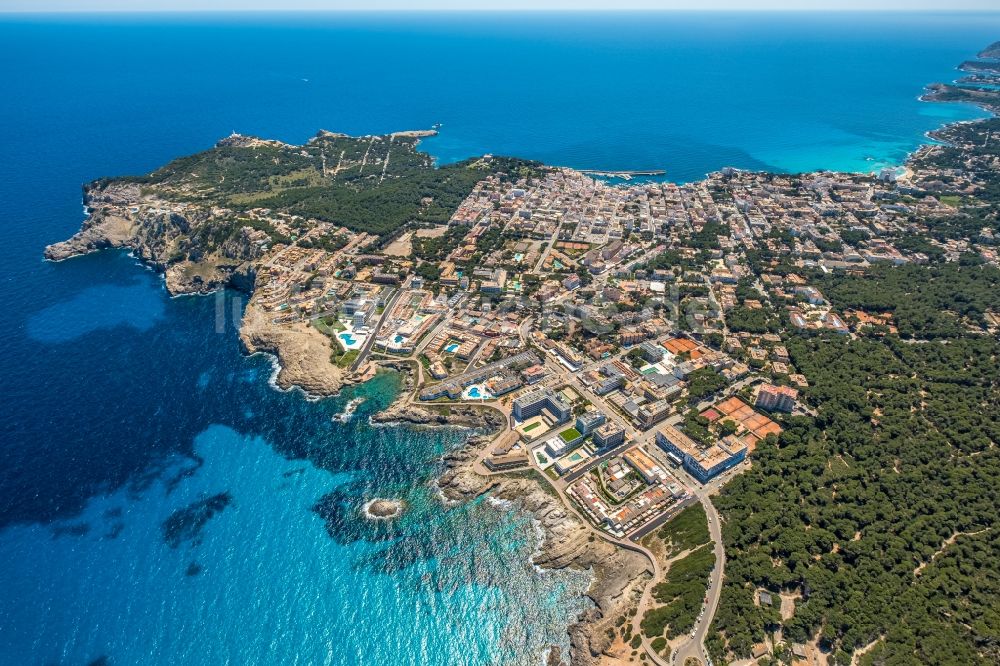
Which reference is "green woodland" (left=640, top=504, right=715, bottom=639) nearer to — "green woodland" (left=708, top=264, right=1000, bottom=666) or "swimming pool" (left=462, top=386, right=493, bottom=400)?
"green woodland" (left=708, top=264, right=1000, bottom=666)

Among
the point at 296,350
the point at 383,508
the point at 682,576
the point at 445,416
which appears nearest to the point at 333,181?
the point at 296,350

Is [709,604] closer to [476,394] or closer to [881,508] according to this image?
[881,508]

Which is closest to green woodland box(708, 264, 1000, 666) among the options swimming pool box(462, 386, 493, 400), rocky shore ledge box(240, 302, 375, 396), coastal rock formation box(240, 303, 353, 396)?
swimming pool box(462, 386, 493, 400)

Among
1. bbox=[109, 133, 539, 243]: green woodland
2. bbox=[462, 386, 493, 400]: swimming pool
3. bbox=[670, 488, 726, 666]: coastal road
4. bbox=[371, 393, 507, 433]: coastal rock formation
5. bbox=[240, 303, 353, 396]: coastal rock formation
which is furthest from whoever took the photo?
bbox=[109, 133, 539, 243]: green woodland

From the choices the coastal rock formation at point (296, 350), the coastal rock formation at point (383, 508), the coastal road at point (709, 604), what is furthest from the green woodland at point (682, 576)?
the coastal rock formation at point (296, 350)

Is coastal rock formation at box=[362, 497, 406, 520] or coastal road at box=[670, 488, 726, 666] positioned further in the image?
coastal rock formation at box=[362, 497, 406, 520]

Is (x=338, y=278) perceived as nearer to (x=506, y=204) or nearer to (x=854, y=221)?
(x=506, y=204)
